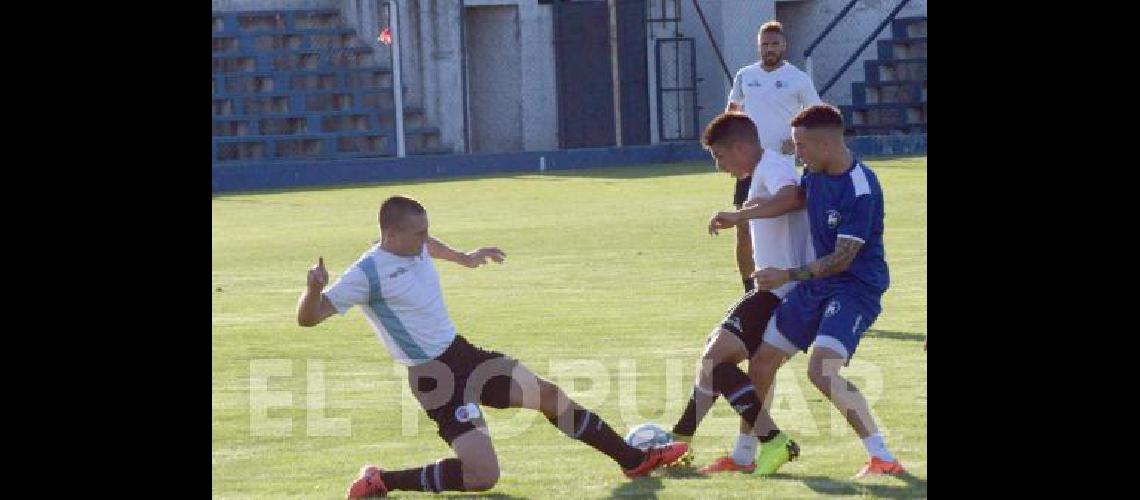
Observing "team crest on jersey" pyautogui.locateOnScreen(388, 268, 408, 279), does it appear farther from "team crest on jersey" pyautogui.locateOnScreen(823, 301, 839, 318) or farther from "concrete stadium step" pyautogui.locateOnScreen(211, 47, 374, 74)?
"concrete stadium step" pyautogui.locateOnScreen(211, 47, 374, 74)

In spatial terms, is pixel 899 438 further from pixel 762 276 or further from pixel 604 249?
pixel 604 249

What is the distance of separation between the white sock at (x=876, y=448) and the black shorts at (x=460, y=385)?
147 cm

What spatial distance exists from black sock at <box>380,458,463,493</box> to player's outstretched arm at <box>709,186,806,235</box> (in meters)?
1.40

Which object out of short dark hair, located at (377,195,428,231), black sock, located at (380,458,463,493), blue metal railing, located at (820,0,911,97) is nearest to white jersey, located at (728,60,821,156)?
short dark hair, located at (377,195,428,231)

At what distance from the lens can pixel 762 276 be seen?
813cm

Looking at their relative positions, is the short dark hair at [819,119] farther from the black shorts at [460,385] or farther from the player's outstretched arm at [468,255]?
the black shorts at [460,385]

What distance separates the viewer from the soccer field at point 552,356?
8.44m

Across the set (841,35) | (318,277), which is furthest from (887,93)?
(318,277)

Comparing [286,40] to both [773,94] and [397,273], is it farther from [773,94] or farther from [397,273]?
[397,273]

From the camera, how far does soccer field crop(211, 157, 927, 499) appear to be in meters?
8.44

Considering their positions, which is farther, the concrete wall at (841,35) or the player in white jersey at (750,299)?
the concrete wall at (841,35)

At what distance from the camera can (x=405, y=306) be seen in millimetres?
8266

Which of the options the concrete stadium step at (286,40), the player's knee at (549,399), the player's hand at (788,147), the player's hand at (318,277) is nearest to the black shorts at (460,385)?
the player's knee at (549,399)
